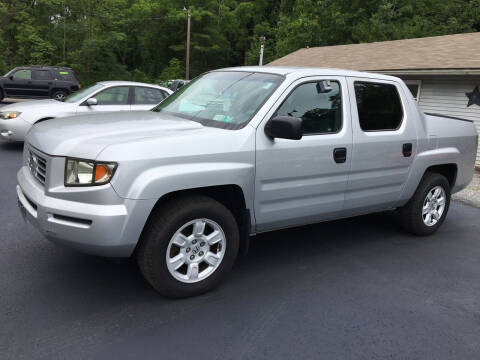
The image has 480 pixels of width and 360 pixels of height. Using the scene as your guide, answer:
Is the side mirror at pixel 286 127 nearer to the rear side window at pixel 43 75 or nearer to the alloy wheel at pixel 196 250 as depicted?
the alloy wheel at pixel 196 250

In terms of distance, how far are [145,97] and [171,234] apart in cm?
688


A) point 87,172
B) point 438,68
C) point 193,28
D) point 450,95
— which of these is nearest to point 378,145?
point 87,172

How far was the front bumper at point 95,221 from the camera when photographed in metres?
2.93

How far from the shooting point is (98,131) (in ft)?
10.7

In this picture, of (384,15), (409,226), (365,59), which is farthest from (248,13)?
(409,226)

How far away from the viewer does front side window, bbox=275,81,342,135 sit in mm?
3861

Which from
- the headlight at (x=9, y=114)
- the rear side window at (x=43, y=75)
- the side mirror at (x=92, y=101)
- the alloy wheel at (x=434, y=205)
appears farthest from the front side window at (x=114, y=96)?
the rear side window at (x=43, y=75)

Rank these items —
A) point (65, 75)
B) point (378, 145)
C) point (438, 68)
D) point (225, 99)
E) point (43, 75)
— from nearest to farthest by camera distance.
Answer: point (225, 99), point (378, 145), point (438, 68), point (43, 75), point (65, 75)

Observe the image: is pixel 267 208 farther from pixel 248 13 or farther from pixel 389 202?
pixel 248 13

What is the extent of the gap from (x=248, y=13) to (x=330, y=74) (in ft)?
175

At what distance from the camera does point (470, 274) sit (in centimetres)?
432

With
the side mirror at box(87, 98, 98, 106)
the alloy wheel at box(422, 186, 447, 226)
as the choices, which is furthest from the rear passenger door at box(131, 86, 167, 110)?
the alloy wheel at box(422, 186, 447, 226)

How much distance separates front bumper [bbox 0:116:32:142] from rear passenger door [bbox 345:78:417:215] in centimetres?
693

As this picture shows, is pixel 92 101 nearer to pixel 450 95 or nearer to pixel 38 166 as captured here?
pixel 38 166
